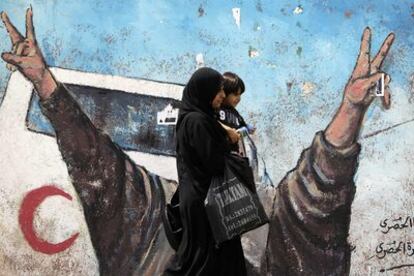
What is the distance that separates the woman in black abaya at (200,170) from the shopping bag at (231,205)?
56mm

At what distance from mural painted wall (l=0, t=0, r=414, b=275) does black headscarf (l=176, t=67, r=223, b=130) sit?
1352 mm

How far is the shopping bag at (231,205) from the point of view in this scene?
3.51m

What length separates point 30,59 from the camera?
5113 millimetres

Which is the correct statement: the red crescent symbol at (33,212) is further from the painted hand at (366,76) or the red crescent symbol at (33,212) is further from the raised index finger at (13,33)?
the painted hand at (366,76)

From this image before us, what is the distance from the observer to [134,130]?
16.6 feet

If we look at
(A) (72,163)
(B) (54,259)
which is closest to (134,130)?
(A) (72,163)

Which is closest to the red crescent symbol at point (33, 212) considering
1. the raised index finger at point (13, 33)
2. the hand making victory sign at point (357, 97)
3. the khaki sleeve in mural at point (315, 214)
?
the raised index finger at point (13, 33)

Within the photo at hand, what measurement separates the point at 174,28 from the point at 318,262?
1.72 m

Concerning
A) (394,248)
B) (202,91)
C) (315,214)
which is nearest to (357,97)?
(315,214)

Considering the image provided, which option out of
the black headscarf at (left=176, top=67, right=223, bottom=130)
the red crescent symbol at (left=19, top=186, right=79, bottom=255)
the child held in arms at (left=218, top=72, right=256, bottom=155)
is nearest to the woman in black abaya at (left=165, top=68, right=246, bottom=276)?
the black headscarf at (left=176, top=67, right=223, bottom=130)

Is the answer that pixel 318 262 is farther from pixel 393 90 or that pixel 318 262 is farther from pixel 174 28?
pixel 174 28

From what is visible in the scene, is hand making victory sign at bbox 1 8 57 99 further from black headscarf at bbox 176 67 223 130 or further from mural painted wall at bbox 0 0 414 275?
black headscarf at bbox 176 67 223 130

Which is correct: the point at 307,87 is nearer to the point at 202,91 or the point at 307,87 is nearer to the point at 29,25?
the point at 202,91

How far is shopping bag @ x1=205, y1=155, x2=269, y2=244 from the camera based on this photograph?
351 cm
